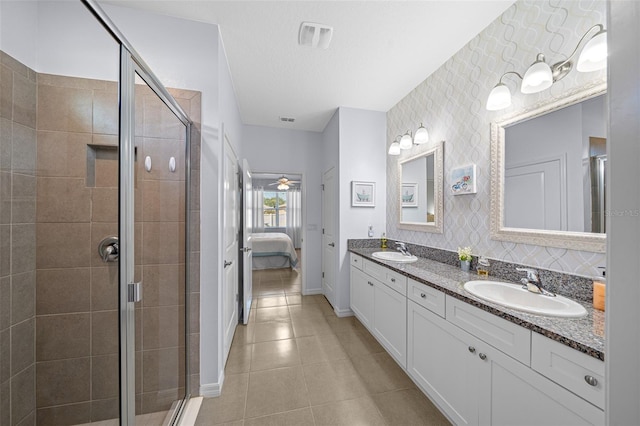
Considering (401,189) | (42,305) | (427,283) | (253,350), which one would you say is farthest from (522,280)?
(42,305)

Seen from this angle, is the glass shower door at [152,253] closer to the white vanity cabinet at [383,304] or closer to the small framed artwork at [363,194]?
the white vanity cabinet at [383,304]

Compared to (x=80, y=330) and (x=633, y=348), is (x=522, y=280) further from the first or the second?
(x=80, y=330)

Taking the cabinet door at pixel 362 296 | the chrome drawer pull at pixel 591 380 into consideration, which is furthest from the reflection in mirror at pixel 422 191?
the chrome drawer pull at pixel 591 380

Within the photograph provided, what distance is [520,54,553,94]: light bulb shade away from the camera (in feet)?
4.40

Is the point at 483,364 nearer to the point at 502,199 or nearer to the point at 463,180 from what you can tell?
the point at 502,199

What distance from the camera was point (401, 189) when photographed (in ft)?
9.46

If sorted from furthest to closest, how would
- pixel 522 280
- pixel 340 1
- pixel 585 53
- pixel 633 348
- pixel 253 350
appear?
pixel 253 350
pixel 340 1
pixel 522 280
pixel 585 53
pixel 633 348

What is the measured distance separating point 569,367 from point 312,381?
1616 millimetres

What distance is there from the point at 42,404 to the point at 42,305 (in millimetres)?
526

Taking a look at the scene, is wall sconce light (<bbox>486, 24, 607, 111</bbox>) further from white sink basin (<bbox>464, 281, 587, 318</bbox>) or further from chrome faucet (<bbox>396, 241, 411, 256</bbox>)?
chrome faucet (<bbox>396, 241, 411, 256</bbox>)

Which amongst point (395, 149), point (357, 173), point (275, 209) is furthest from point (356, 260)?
point (275, 209)

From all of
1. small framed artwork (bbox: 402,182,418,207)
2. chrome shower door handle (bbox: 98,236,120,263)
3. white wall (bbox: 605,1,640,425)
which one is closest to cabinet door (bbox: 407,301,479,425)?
white wall (bbox: 605,1,640,425)

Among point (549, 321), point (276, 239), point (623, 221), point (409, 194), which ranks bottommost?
point (276, 239)

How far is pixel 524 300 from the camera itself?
139cm
